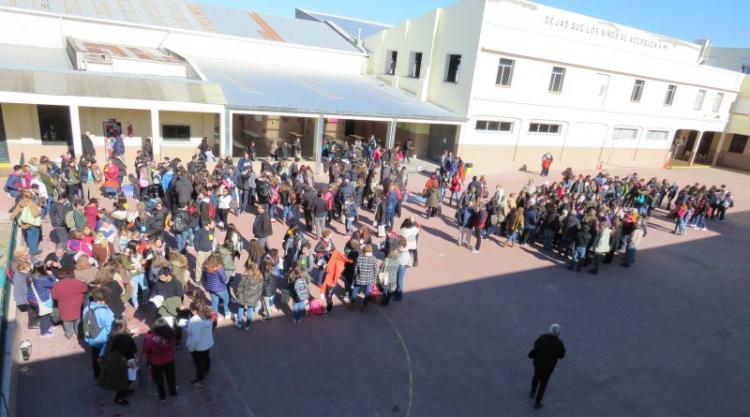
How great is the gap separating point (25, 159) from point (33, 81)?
130 inches

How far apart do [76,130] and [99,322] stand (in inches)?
476

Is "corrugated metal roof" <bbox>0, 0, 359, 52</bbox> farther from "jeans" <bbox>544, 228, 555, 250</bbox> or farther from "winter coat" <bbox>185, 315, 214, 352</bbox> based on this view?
"winter coat" <bbox>185, 315, 214, 352</bbox>

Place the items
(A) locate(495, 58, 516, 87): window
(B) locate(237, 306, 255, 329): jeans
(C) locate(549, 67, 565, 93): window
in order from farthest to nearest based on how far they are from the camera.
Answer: (C) locate(549, 67, 565, 93): window
(A) locate(495, 58, 516, 87): window
(B) locate(237, 306, 255, 329): jeans

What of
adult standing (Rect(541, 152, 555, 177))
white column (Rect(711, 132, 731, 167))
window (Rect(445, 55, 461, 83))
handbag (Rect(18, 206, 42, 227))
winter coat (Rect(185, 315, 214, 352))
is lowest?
winter coat (Rect(185, 315, 214, 352))

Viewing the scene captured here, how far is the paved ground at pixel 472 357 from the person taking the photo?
20.9 feet

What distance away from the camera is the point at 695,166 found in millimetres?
34469

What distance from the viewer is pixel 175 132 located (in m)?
18.9

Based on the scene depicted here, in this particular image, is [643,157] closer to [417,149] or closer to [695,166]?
[695,166]

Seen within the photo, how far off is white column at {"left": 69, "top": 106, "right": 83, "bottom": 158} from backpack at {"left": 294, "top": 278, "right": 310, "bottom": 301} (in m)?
12.0

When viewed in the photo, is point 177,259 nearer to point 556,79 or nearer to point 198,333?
point 198,333

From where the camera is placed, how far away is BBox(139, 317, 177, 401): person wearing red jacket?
5.77 meters

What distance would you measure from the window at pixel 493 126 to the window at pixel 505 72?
1979 millimetres

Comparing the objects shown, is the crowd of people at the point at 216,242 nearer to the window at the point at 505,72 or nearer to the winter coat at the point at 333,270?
the winter coat at the point at 333,270

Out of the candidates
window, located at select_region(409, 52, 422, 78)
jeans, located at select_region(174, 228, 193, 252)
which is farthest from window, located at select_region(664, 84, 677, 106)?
jeans, located at select_region(174, 228, 193, 252)
